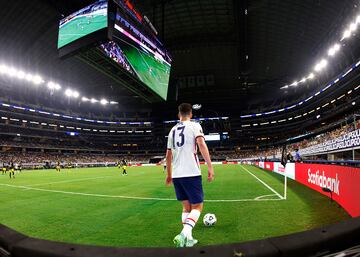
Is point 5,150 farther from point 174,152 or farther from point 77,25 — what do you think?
point 174,152

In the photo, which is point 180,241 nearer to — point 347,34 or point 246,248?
point 246,248

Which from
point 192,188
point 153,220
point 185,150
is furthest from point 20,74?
point 192,188

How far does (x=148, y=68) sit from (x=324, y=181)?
1493 cm

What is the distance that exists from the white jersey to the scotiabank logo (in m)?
5.78

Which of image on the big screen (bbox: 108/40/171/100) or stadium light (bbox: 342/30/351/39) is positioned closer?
image on the big screen (bbox: 108/40/171/100)

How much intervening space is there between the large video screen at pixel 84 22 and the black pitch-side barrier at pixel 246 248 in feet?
50.4

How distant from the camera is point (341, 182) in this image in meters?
6.82

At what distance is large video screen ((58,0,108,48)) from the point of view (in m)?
14.9

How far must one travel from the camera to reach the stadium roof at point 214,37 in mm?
33000

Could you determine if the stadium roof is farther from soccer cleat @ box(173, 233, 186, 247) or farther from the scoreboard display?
soccer cleat @ box(173, 233, 186, 247)

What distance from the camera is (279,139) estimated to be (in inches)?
3366

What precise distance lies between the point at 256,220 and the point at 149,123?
103484 millimetres

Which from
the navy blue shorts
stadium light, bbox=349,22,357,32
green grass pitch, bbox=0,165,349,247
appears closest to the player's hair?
the navy blue shorts

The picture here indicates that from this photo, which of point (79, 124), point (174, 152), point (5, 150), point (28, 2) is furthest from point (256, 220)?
point (79, 124)
